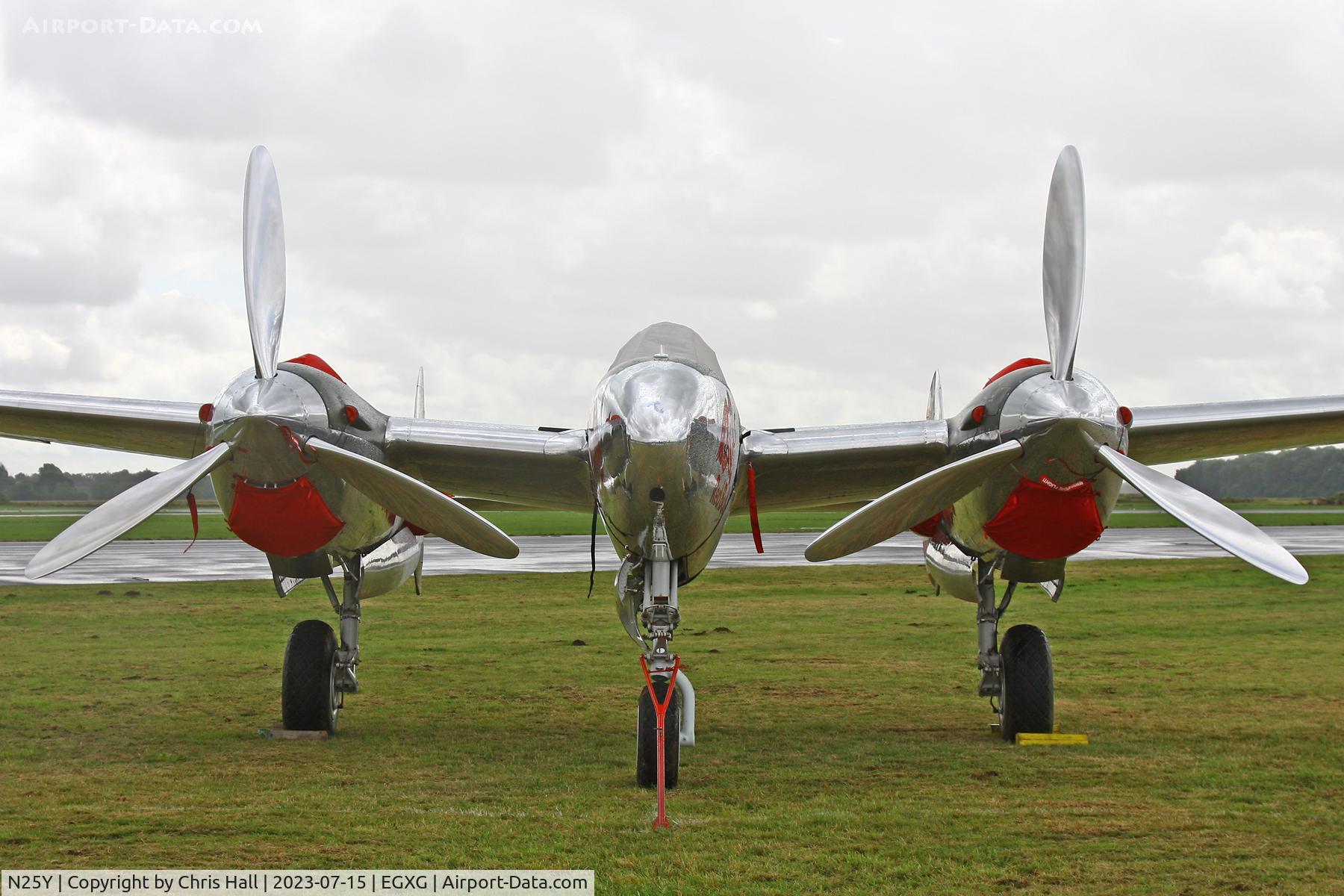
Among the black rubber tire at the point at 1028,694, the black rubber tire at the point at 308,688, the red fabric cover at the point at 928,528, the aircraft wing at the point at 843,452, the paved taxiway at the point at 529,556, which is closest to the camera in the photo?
the aircraft wing at the point at 843,452

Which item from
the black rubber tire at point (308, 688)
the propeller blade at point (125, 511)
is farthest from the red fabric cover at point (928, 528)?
the propeller blade at point (125, 511)

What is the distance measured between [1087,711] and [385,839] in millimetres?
6688

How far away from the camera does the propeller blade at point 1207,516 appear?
661 centimetres

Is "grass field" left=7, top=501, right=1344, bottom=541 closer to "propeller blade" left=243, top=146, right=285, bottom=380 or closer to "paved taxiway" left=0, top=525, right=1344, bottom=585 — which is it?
"paved taxiway" left=0, top=525, right=1344, bottom=585

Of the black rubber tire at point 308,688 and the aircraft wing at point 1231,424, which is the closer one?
the aircraft wing at point 1231,424

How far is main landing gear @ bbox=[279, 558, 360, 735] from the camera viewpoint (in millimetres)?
9180

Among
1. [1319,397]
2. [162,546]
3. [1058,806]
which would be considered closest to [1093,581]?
[1319,397]

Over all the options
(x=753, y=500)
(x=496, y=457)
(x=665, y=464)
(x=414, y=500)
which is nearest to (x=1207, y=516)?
(x=753, y=500)

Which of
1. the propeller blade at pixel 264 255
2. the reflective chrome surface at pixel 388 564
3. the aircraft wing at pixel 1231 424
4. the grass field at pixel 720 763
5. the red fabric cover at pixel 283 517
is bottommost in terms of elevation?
the grass field at pixel 720 763

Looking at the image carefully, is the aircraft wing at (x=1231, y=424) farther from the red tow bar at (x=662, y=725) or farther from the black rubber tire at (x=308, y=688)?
the black rubber tire at (x=308, y=688)

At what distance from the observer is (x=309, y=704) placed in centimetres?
918

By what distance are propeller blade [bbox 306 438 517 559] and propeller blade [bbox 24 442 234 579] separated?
65cm

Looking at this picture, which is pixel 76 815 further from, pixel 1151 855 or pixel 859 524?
pixel 1151 855

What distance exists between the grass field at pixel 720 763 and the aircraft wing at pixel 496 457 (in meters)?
1.90
